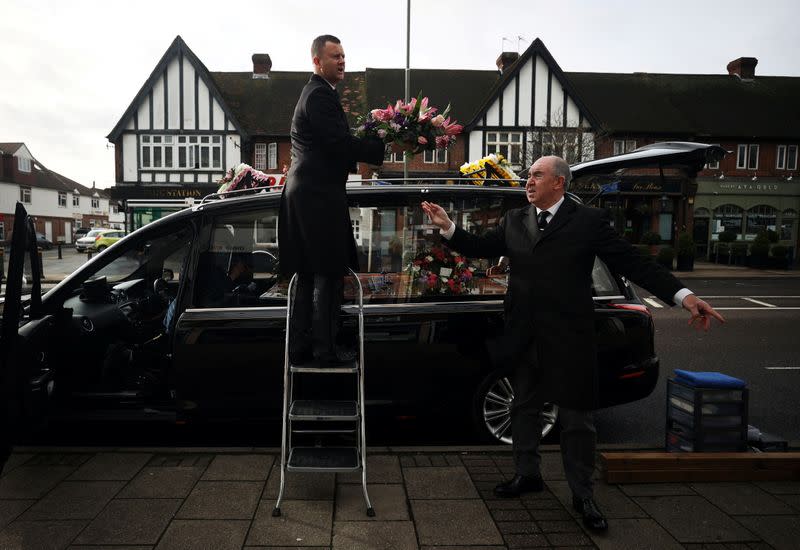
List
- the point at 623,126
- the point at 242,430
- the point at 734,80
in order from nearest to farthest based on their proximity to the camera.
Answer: the point at 242,430
the point at 623,126
the point at 734,80

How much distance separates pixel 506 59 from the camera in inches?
1437

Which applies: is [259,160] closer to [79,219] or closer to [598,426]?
[598,426]

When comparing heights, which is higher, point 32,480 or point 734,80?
point 734,80

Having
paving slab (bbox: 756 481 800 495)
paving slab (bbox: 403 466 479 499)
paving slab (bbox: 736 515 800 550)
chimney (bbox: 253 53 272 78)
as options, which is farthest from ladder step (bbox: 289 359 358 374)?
chimney (bbox: 253 53 272 78)

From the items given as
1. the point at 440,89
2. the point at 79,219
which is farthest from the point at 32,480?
the point at 79,219

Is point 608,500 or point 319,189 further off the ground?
point 319,189

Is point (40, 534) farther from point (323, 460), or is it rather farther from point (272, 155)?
point (272, 155)

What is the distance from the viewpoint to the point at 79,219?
81000 millimetres

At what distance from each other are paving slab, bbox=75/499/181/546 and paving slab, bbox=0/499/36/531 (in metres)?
0.46

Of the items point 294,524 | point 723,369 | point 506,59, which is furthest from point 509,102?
point 294,524

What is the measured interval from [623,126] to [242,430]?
33963 mm

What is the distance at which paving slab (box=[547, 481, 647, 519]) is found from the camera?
12.0 feet

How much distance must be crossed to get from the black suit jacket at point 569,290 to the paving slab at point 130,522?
223cm

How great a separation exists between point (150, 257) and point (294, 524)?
2654 millimetres
